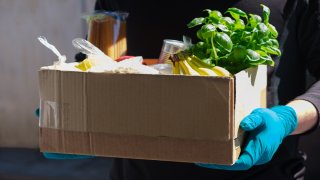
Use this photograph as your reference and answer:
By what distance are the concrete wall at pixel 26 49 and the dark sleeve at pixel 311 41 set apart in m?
1.75

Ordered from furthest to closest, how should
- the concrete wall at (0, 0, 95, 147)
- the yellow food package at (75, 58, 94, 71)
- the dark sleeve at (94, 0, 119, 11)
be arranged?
the concrete wall at (0, 0, 95, 147) < the dark sleeve at (94, 0, 119, 11) < the yellow food package at (75, 58, 94, 71)

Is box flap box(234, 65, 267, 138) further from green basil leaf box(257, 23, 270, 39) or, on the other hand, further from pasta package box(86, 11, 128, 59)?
pasta package box(86, 11, 128, 59)

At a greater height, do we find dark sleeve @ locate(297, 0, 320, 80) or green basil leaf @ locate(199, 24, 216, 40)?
green basil leaf @ locate(199, 24, 216, 40)

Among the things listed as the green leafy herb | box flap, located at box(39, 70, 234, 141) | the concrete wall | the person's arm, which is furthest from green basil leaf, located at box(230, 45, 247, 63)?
the concrete wall

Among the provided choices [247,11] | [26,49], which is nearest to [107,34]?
[247,11]

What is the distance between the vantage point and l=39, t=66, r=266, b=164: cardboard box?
4.09ft

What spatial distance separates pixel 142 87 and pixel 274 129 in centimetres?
35

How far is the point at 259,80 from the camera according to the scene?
1484 mm

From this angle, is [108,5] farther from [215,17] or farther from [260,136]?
[260,136]

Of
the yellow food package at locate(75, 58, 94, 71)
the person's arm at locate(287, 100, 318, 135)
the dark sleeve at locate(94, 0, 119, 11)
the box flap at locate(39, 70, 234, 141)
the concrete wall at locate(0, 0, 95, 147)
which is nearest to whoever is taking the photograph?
the box flap at locate(39, 70, 234, 141)

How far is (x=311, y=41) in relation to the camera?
169 cm

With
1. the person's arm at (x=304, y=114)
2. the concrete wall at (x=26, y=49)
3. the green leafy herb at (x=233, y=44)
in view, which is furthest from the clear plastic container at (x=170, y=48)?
the concrete wall at (x=26, y=49)

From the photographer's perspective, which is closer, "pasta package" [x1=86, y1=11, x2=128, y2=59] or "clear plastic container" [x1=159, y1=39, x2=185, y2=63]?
"clear plastic container" [x1=159, y1=39, x2=185, y2=63]

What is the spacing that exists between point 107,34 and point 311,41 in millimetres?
584
